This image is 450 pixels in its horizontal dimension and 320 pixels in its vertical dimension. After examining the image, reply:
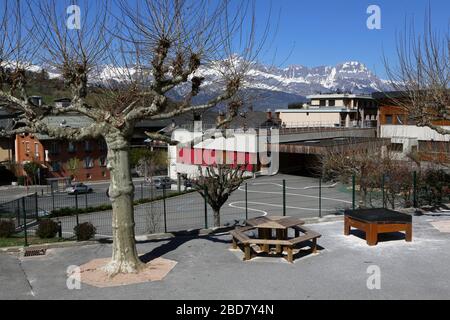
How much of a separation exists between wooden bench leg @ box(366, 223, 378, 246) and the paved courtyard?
138 mm

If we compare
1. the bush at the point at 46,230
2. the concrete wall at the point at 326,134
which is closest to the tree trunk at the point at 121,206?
the bush at the point at 46,230

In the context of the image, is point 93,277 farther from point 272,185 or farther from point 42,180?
point 42,180

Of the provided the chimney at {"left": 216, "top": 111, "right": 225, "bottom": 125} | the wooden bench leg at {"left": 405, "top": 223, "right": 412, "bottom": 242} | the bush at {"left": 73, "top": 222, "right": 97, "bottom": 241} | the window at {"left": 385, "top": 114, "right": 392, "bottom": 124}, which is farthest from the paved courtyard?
the window at {"left": 385, "top": 114, "right": 392, "bottom": 124}

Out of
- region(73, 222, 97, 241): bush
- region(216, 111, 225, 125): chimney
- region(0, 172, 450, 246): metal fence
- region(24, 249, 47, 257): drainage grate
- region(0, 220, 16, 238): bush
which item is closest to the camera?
region(24, 249, 47, 257): drainage grate

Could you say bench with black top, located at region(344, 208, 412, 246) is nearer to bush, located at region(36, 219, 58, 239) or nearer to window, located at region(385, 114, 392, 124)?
bush, located at region(36, 219, 58, 239)

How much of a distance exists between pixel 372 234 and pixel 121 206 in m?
5.80

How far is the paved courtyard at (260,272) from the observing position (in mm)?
8586

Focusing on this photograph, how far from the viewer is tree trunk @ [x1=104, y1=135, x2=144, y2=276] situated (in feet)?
31.6

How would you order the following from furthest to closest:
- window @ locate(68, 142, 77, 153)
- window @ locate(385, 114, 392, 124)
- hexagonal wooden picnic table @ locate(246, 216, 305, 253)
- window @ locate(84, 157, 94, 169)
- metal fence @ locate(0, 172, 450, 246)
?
window @ locate(84, 157, 94, 169) → window @ locate(68, 142, 77, 153) → window @ locate(385, 114, 392, 124) → metal fence @ locate(0, 172, 450, 246) → hexagonal wooden picnic table @ locate(246, 216, 305, 253)

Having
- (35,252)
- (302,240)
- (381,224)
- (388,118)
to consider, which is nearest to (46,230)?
(35,252)

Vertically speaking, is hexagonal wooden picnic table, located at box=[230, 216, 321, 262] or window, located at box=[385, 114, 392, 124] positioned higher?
window, located at box=[385, 114, 392, 124]

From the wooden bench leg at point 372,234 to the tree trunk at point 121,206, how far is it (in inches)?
212

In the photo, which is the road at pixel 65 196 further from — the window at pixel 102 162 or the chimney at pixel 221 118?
the chimney at pixel 221 118

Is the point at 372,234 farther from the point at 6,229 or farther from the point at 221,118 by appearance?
the point at 6,229
